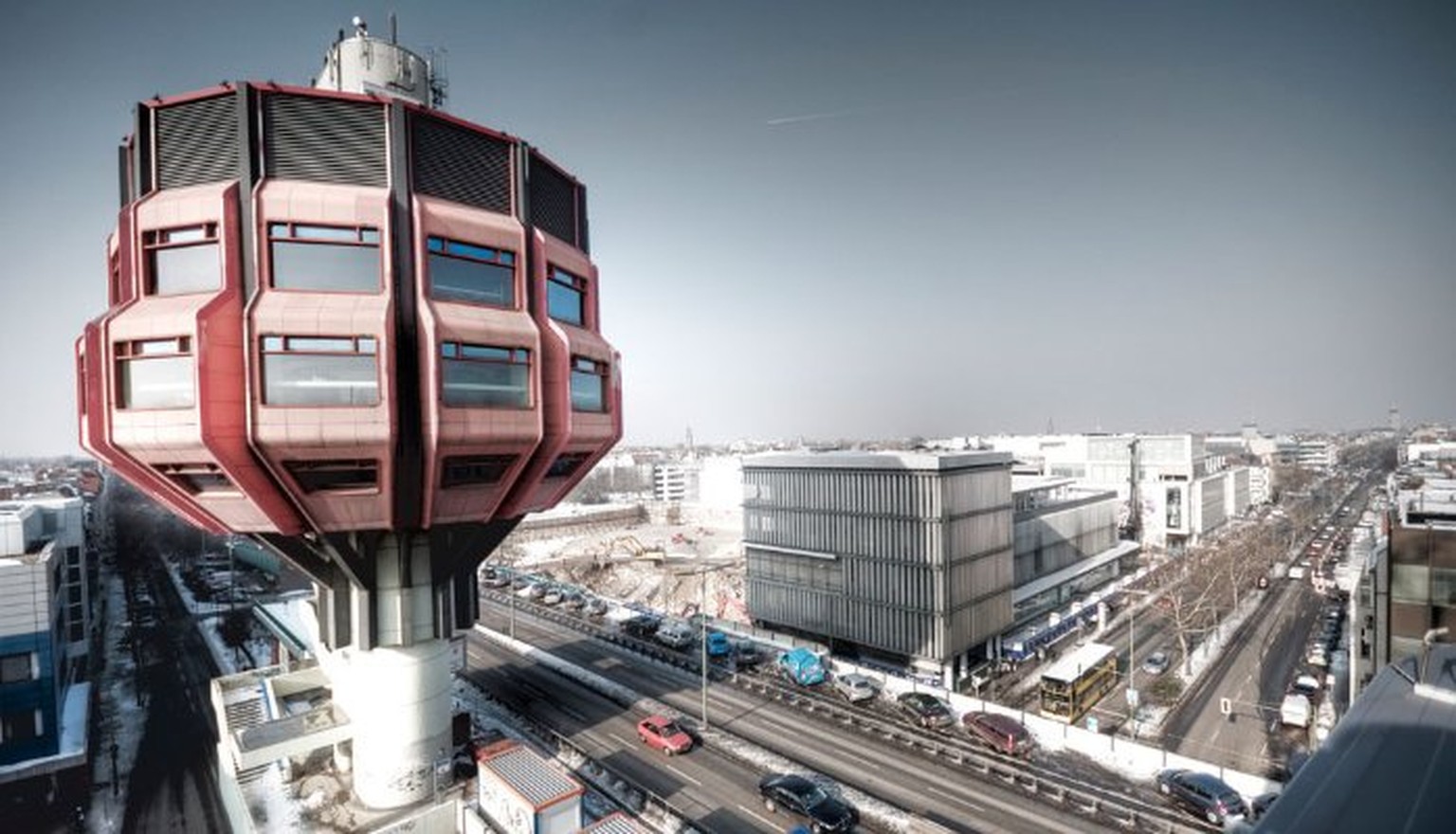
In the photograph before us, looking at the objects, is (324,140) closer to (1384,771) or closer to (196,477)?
(196,477)

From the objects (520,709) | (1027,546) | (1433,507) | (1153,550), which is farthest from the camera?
(1153,550)

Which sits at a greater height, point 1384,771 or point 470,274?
point 470,274

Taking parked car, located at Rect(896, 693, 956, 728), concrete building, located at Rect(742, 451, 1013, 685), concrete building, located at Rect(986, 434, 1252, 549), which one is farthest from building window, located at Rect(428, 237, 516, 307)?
concrete building, located at Rect(986, 434, 1252, 549)

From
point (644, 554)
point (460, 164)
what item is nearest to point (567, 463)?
point (460, 164)

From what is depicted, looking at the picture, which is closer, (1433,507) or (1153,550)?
(1433,507)

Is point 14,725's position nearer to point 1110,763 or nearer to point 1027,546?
point 1110,763

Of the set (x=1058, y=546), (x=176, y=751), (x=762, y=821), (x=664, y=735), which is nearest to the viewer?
(x=762, y=821)

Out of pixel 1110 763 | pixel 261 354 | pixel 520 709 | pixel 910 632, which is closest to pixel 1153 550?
pixel 910 632
